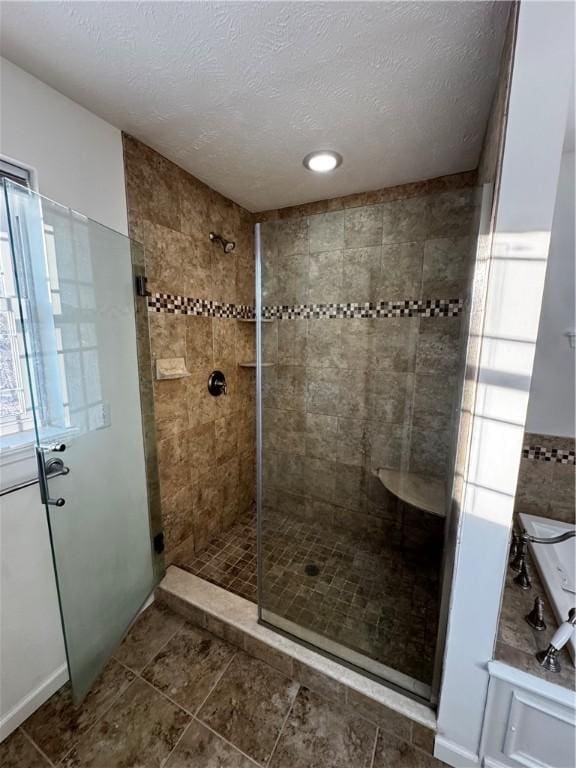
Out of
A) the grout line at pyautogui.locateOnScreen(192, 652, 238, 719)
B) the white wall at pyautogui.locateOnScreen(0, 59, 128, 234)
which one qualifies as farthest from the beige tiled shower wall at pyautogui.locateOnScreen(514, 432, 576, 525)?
the white wall at pyautogui.locateOnScreen(0, 59, 128, 234)

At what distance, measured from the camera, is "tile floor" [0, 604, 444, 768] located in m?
1.20

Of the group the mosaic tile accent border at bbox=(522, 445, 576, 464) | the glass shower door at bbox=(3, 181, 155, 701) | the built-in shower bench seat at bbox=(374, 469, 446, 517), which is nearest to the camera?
the glass shower door at bbox=(3, 181, 155, 701)

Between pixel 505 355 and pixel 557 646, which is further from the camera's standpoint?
pixel 557 646

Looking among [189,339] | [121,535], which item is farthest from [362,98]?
A: [121,535]

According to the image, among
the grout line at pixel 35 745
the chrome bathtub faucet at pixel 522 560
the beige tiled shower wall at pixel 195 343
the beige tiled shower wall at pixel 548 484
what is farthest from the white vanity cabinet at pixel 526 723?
the beige tiled shower wall at pixel 195 343

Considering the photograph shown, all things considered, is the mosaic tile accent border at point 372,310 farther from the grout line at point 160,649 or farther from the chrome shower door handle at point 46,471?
the grout line at point 160,649

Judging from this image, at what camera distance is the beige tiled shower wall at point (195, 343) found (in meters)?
1.75

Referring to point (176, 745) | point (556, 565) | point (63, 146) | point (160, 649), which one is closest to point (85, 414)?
point (63, 146)

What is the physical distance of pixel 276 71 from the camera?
117 centimetres

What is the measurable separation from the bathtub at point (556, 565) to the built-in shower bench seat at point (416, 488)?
18.2 inches

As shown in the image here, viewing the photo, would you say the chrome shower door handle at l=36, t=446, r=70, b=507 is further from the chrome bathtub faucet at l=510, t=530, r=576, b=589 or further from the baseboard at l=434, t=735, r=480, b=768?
the chrome bathtub faucet at l=510, t=530, r=576, b=589

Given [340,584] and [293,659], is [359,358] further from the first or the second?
[293,659]

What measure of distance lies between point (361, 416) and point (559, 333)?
1.23m

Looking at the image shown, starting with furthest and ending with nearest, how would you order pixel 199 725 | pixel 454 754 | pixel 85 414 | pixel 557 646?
pixel 85 414, pixel 199 725, pixel 454 754, pixel 557 646
